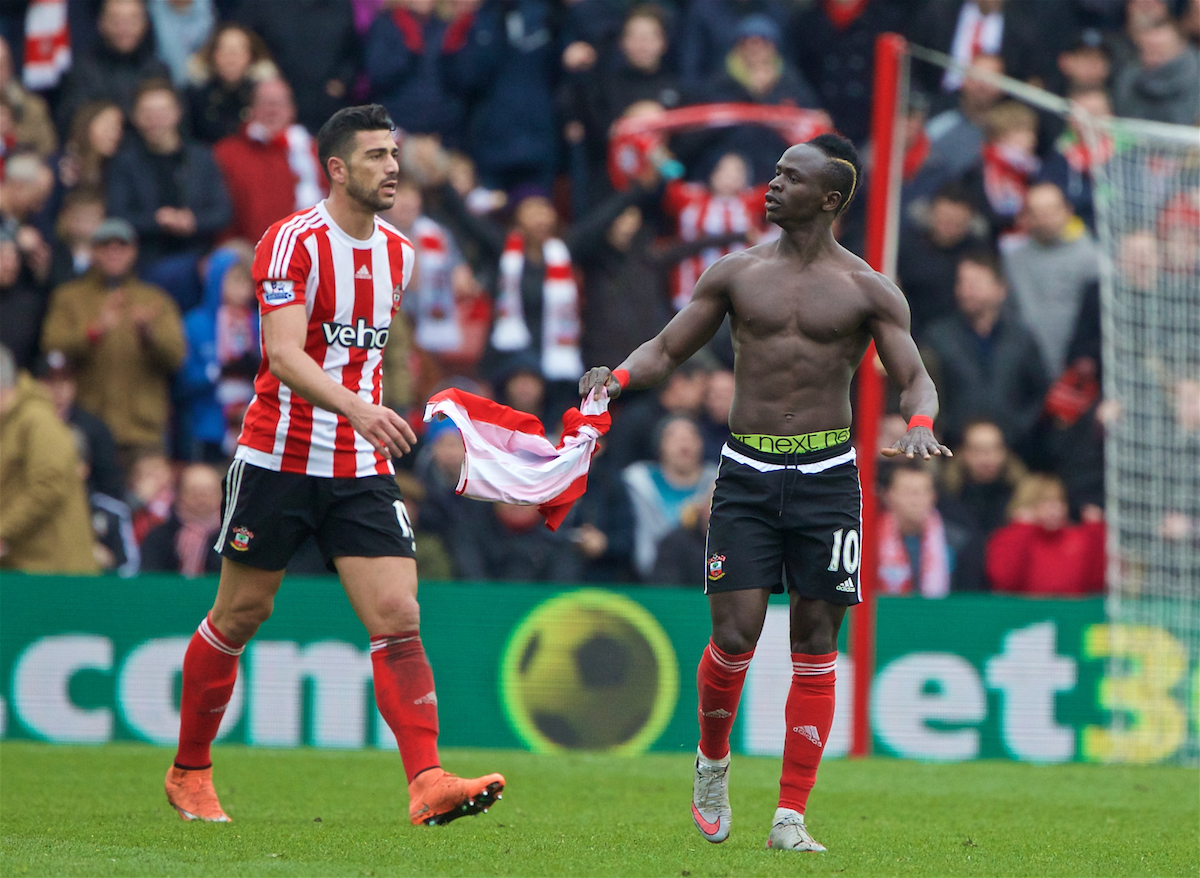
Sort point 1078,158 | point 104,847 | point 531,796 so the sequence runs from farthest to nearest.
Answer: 1. point 1078,158
2. point 531,796
3. point 104,847

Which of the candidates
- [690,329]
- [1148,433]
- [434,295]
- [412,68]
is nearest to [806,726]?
[690,329]

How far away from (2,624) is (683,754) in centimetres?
445

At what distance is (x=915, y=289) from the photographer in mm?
13125

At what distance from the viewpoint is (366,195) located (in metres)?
6.62

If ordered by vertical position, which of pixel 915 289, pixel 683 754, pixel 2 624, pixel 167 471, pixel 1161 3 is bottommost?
pixel 683 754

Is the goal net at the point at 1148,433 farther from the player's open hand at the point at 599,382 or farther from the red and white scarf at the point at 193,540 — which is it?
the red and white scarf at the point at 193,540

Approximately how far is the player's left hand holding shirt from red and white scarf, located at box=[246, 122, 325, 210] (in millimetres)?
6325

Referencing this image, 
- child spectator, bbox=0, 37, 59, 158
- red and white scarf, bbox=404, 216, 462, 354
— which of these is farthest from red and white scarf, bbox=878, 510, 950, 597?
child spectator, bbox=0, 37, 59, 158

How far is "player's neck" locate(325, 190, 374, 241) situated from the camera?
667 centimetres

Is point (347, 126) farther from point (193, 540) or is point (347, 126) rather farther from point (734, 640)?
point (193, 540)

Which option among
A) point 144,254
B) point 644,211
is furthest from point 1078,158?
point 144,254

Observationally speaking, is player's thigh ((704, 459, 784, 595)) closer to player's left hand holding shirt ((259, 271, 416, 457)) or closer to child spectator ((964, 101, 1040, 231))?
player's left hand holding shirt ((259, 271, 416, 457))

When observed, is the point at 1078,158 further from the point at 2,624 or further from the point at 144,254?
the point at 2,624

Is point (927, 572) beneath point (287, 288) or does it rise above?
beneath
